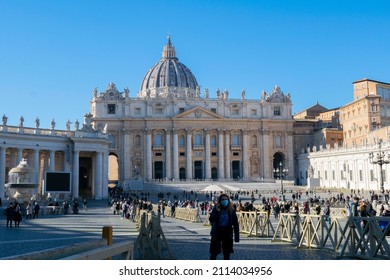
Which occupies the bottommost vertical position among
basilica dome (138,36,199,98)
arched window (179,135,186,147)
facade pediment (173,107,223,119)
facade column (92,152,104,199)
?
facade column (92,152,104,199)

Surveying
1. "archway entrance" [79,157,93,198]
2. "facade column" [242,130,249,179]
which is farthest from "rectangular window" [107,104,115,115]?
"facade column" [242,130,249,179]

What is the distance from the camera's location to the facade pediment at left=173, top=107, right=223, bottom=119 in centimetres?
7631

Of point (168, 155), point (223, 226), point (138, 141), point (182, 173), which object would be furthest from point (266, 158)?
point (223, 226)

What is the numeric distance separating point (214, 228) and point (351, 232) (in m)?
3.77

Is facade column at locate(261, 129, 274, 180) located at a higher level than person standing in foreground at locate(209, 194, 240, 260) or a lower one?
higher

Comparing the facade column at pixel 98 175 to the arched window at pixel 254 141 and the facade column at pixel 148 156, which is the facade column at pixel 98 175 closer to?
the facade column at pixel 148 156

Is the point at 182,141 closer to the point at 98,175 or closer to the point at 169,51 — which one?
the point at 98,175

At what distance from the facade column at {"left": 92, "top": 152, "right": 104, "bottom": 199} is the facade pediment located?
30445 mm

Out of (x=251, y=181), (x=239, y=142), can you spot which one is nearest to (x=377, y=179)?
(x=251, y=181)

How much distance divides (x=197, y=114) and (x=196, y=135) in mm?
3567

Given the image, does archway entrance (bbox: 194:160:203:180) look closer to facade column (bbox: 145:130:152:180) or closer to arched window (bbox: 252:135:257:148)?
facade column (bbox: 145:130:152:180)

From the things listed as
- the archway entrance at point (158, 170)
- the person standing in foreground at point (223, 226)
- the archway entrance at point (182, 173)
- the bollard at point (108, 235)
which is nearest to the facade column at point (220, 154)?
the archway entrance at point (182, 173)

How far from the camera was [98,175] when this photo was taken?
1837 inches

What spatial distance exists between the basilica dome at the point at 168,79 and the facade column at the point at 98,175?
52864mm
